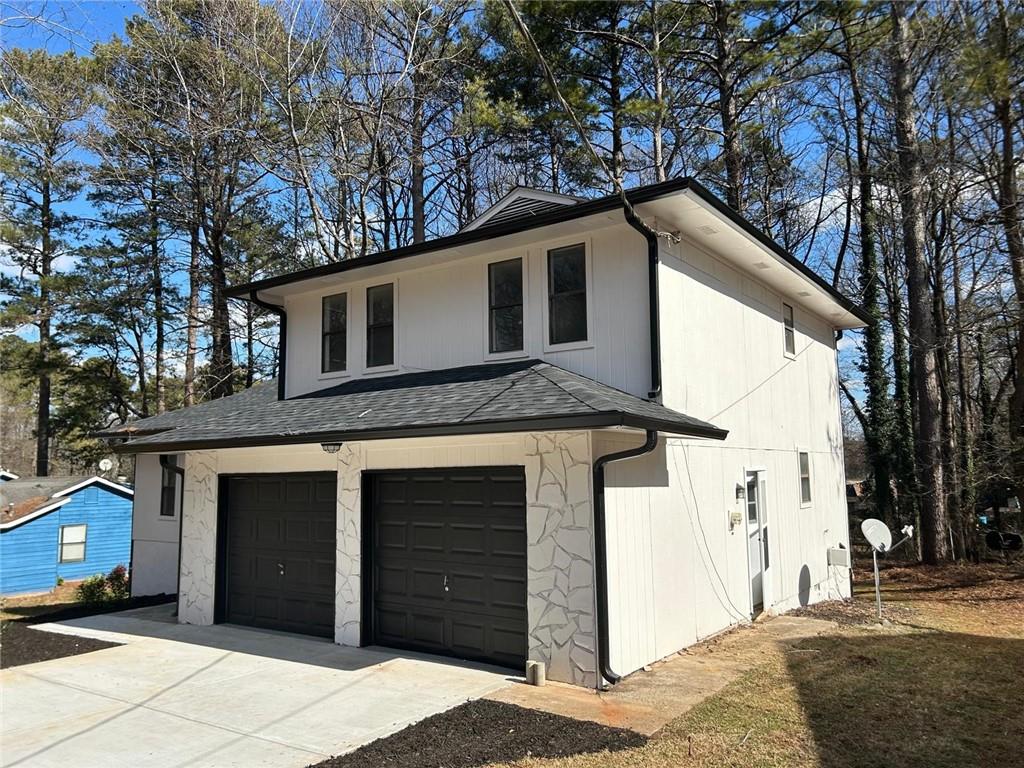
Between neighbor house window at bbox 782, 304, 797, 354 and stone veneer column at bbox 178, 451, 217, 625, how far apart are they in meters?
9.15

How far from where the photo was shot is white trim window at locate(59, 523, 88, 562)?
20.6 meters

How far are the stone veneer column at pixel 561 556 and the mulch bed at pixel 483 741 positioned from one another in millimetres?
978

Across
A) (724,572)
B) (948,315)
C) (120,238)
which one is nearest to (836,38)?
(948,315)

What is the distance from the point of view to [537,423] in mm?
6312

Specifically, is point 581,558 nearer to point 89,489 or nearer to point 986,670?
point 986,670

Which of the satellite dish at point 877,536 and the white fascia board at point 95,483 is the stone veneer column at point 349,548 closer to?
the satellite dish at point 877,536

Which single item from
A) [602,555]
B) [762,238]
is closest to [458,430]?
[602,555]

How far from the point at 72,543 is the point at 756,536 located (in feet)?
65.6

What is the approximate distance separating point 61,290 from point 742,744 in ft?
81.6

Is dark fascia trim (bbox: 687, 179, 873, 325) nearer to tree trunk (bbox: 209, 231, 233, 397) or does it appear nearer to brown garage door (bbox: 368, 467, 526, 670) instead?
brown garage door (bbox: 368, 467, 526, 670)

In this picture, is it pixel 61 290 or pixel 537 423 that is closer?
pixel 537 423

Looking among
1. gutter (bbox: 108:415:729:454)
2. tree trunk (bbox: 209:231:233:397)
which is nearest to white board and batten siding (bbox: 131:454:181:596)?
gutter (bbox: 108:415:729:454)

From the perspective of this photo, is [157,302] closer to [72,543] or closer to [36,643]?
[72,543]

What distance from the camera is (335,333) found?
36.0 feet
